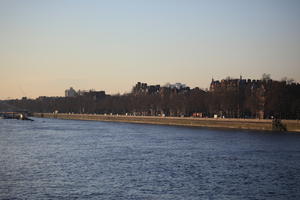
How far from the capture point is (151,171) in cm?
4603

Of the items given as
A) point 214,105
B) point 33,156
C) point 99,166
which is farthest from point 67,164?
point 214,105

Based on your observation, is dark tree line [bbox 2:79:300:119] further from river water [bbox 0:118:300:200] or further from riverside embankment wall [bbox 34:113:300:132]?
river water [bbox 0:118:300:200]

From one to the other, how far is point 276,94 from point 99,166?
242ft

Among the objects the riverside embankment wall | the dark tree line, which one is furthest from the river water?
the dark tree line

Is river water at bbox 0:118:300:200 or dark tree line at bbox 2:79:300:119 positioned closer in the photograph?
river water at bbox 0:118:300:200

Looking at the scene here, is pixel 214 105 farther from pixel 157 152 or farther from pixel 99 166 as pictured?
pixel 99 166

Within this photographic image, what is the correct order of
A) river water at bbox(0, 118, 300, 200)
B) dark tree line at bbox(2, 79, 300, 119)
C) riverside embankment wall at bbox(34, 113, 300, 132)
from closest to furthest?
river water at bbox(0, 118, 300, 200), riverside embankment wall at bbox(34, 113, 300, 132), dark tree line at bbox(2, 79, 300, 119)

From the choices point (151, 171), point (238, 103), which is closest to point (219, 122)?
point (238, 103)

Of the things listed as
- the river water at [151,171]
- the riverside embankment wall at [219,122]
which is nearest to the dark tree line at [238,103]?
the riverside embankment wall at [219,122]

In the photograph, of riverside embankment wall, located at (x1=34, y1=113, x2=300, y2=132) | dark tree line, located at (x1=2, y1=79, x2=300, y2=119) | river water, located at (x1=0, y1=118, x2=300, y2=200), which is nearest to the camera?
river water, located at (x1=0, y1=118, x2=300, y2=200)

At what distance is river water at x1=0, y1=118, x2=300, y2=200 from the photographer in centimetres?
3672

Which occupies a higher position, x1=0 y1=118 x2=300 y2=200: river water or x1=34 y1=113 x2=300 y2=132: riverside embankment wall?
x1=34 y1=113 x2=300 y2=132: riverside embankment wall

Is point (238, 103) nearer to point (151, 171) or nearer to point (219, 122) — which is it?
point (219, 122)

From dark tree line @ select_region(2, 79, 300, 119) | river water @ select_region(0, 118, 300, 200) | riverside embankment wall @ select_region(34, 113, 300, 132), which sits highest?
dark tree line @ select_region(2, 79, 300, 119)
